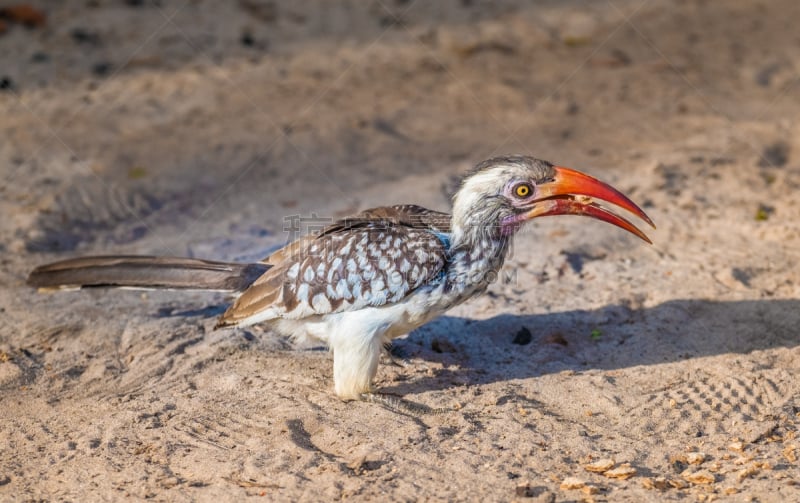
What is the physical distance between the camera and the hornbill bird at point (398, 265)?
4996 millimetres

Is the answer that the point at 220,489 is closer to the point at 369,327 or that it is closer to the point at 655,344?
the point at 369,327

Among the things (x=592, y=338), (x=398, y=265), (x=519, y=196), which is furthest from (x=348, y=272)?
(x=592, y=338)

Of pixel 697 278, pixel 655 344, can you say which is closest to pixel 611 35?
pixel 697 278

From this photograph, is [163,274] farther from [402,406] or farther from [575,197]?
[575,197]

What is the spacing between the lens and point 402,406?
5.04m

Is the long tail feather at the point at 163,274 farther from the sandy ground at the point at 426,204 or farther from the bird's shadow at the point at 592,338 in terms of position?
the bird's shadow at the point at 592,338

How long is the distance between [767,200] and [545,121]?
2.61 metres

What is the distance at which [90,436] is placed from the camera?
15.6 ft

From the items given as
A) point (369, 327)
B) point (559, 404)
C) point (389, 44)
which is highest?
point (389, 44)

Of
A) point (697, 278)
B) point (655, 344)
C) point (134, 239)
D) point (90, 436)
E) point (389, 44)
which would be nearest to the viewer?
point (90, 436)

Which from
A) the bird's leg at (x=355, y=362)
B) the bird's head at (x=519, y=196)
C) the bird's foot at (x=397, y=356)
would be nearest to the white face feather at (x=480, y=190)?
the bird's head at (x=519, y=196)

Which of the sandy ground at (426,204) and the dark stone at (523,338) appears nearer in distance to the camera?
the sandy ground at (426,204)

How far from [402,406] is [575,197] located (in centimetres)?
160

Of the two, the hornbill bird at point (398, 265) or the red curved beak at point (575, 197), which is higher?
the red curved beak at point (575, 197)
